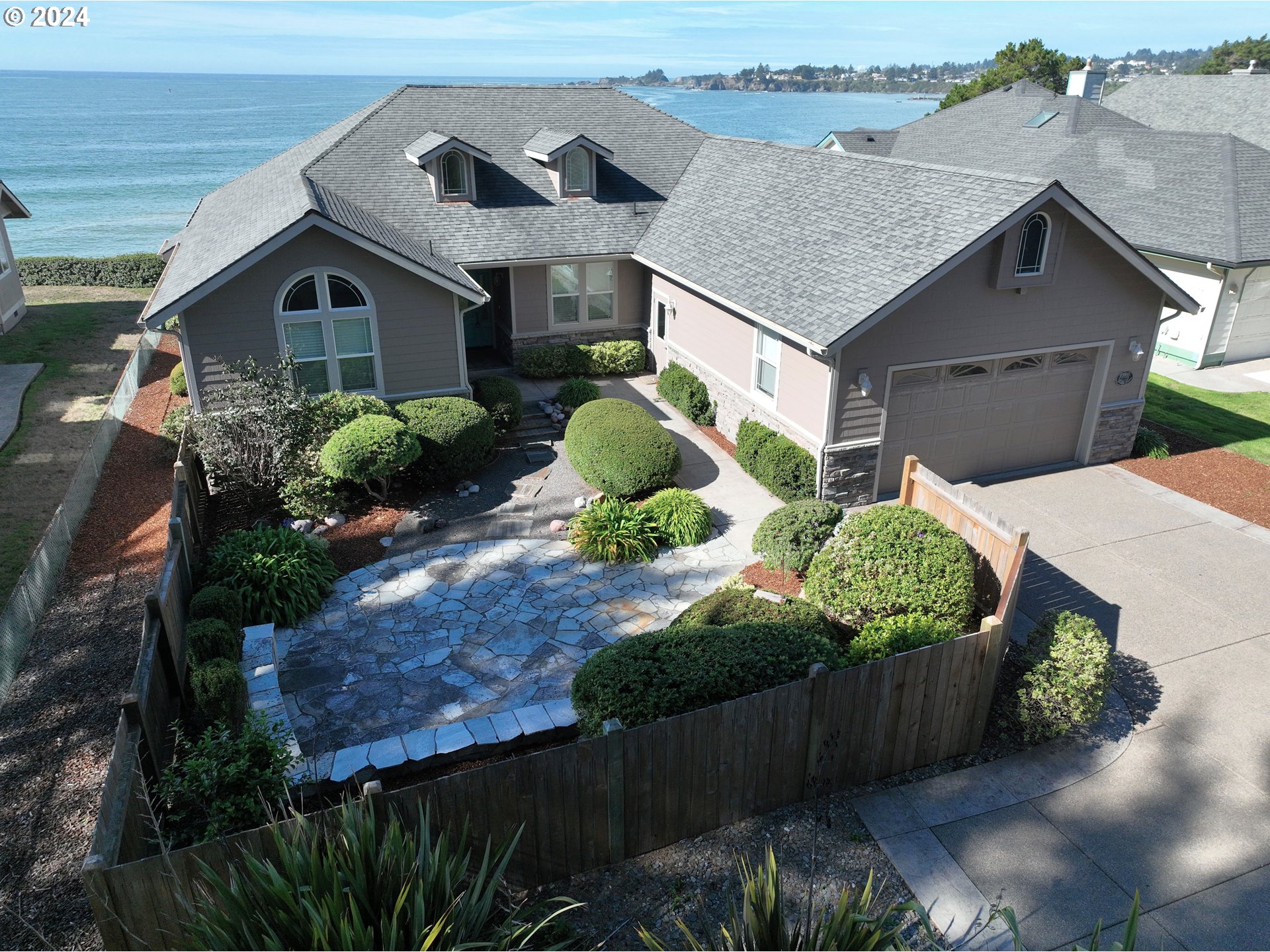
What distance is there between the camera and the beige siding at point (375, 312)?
1466 centimetres

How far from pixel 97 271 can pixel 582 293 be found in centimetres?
2278

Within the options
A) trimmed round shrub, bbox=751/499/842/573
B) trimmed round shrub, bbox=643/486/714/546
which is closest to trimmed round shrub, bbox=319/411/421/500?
trimmed round shrub, bbox=643/486/714/546

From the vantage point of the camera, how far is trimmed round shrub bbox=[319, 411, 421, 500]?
1330 cm

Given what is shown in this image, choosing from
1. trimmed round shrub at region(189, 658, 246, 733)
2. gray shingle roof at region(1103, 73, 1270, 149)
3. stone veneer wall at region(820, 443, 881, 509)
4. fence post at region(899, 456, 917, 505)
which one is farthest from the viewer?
gray shingle roof at region(1103, 73, 1270, 149)

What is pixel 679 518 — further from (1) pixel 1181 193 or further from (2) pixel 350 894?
(1) pixel 1181 193

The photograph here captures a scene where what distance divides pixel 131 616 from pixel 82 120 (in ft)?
428

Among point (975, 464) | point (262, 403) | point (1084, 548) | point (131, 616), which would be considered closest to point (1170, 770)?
point (1084, 548)

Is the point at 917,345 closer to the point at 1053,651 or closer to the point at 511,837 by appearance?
the point at 1053,651

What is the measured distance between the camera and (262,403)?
13820mm

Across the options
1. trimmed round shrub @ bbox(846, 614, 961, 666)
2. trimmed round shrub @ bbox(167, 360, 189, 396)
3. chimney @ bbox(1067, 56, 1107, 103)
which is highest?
chimney @ bbox(1067, 56, 1107, 103)

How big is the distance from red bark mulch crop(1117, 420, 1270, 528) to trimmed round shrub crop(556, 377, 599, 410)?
1025 cm

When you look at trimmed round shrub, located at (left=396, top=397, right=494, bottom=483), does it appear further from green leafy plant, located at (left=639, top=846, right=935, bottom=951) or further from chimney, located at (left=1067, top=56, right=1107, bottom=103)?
chimney, located at (left=1067, top=56, right=1107, bottom=103)

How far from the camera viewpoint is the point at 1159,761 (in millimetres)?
8469

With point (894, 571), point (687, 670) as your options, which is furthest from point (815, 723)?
point (894, 571)
